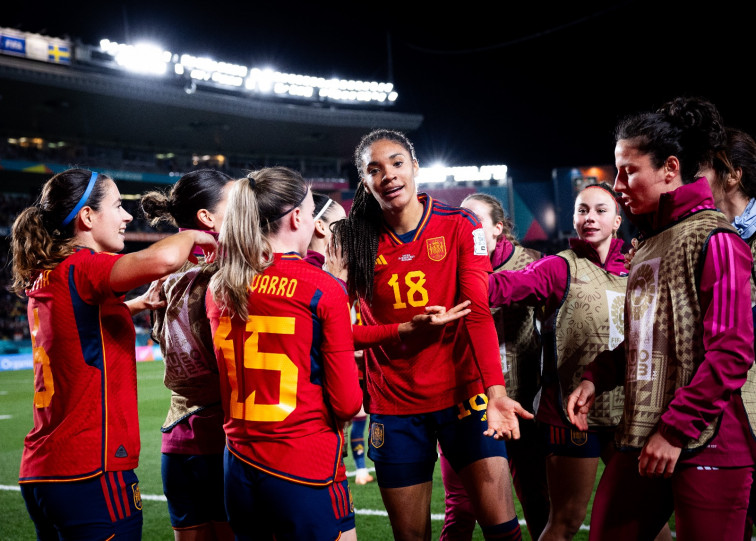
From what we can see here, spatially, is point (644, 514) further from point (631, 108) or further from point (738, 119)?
point (631, 108)

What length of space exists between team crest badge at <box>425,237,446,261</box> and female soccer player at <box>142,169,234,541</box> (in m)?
1.04

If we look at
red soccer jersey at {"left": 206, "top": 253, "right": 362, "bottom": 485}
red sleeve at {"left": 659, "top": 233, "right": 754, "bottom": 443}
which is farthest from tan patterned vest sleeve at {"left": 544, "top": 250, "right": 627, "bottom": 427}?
red soccer jersey at {"left": 206, "top": 253, "right": 362, "bottom": 485}

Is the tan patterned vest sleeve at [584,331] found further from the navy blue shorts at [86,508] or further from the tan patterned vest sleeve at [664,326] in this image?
the navy blue shorts at [86,508]

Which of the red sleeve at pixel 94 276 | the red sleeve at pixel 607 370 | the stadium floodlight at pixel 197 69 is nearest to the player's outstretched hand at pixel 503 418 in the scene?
the red sleeve at pixel 607 370

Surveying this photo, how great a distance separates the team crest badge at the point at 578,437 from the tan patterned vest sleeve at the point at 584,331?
77 millimetres

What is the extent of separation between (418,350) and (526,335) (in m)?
1.15

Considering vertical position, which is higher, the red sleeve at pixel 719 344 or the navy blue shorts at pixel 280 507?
the red sleeve at pixel 719 344

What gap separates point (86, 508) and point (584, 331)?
2.61 metres

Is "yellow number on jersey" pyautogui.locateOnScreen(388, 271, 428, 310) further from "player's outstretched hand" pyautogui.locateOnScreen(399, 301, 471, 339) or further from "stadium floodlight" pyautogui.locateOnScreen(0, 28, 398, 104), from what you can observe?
"stadium floodlight" pyautogui.locateOnScreen(0, 28, 398, 104)

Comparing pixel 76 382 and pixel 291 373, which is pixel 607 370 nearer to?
pixel 291 373

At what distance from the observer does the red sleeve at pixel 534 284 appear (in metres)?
3.46

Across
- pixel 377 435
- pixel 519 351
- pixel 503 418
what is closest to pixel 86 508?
pixel 377 435

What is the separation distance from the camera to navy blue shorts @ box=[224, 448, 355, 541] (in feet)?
7.34

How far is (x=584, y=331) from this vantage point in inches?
143
